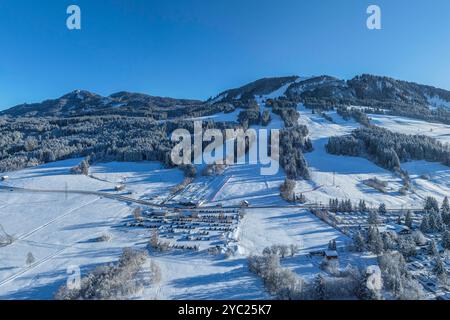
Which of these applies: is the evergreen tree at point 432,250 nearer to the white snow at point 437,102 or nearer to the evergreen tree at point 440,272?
the evergreen tree at point 440,272

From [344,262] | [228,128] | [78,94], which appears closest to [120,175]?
[228,128]

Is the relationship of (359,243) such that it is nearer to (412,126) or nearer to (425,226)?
(425,226)

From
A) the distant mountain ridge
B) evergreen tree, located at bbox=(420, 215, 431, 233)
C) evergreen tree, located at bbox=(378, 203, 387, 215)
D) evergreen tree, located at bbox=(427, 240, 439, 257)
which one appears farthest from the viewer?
the distant mountain ridge

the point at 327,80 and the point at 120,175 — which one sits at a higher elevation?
the point at 327,80

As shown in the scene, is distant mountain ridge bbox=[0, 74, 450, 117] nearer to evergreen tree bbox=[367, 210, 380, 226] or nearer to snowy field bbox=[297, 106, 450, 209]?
snowy field bbox=[297, 106, 450, 209]

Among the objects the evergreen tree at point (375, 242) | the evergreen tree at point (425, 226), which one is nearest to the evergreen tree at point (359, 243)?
the evergreen tree at point (375, 242)

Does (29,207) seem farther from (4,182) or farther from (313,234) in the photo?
(313,234)

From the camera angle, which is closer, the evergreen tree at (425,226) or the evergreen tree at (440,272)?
the evergreen tree at (440,272)

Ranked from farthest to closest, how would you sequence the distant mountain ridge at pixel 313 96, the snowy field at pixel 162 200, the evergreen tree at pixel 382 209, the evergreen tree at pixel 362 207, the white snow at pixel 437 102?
the white snow at pixel 437 102 < the distant mountain ridge at pixel 313 96 < the evergreen tree at pixel 362 207 < the evergreen tree at pixel 382 209 < the snowy field at pixel 162 200

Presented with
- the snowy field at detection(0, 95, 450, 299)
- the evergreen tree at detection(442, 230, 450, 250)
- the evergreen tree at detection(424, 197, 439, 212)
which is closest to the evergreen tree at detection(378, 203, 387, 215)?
the snowy field at detection(0, 95, 450, 299)
